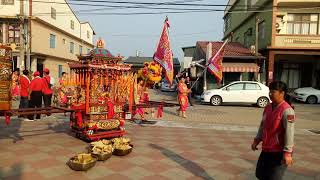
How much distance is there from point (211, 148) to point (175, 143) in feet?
2.97

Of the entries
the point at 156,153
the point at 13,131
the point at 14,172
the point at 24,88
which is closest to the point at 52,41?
the point at 24,88

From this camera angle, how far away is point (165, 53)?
8.77m

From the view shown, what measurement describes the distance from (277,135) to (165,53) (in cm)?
526

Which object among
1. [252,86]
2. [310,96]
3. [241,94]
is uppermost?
[252,86]

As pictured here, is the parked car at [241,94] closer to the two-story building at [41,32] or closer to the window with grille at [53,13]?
the two-story building at [41,32]

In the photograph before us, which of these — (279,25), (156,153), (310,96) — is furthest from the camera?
(279,25)

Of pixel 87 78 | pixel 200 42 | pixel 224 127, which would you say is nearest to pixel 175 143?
pixel 87 78

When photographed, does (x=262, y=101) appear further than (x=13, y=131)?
Yes

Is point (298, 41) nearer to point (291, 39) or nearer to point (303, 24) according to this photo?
point (291, 39)

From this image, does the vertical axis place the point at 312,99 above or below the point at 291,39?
below

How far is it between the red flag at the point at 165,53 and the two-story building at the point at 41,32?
1628 centimetres

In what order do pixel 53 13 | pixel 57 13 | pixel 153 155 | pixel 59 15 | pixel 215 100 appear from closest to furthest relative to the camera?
pixel 153 155
pixel 215 100
pixel 53 13
pixel 57 13
pixel 59 15

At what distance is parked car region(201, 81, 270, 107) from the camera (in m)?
18.4

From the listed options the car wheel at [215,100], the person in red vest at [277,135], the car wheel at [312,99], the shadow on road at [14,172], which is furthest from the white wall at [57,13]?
the person in red vest at [277,135]
